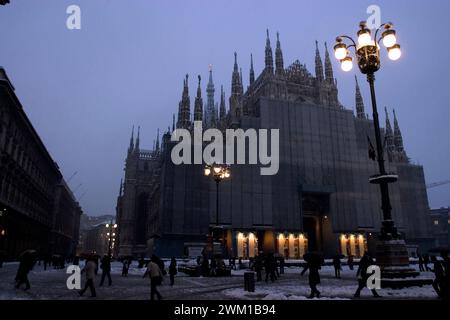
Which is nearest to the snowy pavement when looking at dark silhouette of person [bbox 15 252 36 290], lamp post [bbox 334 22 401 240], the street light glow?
dark silhouette of person [bbox 15 252 36 290]

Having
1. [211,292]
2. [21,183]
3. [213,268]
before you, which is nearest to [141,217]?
[21,183]

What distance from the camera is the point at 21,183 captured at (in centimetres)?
4647

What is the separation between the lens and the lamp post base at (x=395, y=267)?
13337 mm

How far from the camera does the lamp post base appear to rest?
43.8ft

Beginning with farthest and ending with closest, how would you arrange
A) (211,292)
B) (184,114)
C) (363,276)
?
(184,114), (211,292), (363,276)

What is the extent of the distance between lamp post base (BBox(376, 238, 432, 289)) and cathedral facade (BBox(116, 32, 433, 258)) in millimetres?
34397

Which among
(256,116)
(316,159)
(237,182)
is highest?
(256,116)

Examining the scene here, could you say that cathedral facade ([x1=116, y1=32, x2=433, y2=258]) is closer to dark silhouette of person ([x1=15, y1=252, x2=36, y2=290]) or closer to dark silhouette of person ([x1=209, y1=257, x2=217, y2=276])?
dark silhouette of person ([x1=209, y1=257, x2=217, y2=276])

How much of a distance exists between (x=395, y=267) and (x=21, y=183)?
48.0m

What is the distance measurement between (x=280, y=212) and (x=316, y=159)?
39.7 ft

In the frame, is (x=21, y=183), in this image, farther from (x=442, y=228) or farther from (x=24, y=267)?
(x=442, y=228)
